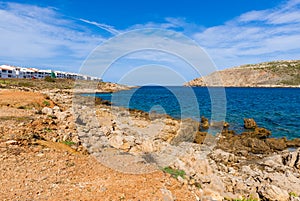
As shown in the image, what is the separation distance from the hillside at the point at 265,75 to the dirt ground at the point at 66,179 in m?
134

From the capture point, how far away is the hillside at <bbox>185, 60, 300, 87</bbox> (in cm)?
15200

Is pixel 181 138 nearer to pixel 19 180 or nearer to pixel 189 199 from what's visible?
pixel 189 199

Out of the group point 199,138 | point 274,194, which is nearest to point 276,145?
point 199,138

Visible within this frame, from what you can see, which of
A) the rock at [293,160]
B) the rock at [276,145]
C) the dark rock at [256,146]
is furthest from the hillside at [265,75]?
the rock at [293,160]

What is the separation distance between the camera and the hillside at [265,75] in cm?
15200

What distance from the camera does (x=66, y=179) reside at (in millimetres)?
7668

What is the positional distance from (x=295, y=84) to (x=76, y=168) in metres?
163

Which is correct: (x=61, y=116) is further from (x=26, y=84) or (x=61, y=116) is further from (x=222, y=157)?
(x=26, y=84)

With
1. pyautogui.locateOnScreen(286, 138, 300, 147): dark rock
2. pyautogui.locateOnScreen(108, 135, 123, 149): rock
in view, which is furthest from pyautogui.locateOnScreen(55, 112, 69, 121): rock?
pyautogui.locateOnScreen(286, 138, 300, 147): dark rock

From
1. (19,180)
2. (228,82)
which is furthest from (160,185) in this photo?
(228,82)

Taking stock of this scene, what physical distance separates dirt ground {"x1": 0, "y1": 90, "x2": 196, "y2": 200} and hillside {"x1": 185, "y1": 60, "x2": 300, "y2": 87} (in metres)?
134

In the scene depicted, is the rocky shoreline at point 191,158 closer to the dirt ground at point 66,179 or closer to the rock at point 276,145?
the rock at point 276,145

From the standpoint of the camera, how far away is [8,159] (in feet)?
28.0

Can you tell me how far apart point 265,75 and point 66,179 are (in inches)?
7037
